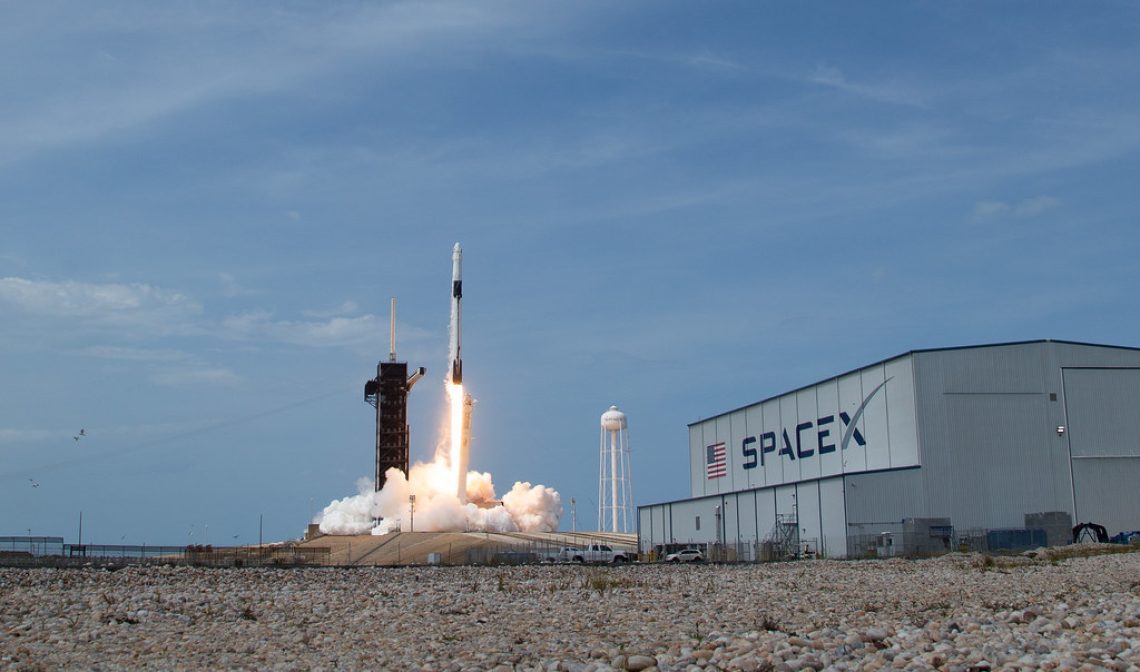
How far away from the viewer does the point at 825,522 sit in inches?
2382

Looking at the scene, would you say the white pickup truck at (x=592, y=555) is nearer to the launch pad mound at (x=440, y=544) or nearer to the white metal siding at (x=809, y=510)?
the launch pad mound at (x=440, y=544)

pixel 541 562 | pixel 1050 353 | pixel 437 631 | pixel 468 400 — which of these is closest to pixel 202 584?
pixel 437 631

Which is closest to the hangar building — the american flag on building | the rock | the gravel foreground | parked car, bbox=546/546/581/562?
parked car, bbox=546/546/581/562

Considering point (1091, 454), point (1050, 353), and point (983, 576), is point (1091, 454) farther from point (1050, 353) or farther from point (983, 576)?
point (983, 576)

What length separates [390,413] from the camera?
100750mm

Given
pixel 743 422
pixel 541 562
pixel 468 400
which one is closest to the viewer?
pixel 541 562

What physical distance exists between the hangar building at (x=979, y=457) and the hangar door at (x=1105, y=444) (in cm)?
6

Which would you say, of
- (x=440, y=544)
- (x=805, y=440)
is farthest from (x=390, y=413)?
(x=805, y=440)

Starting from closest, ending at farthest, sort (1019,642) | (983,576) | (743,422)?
(1019,642) < (983,576) < (743,422)

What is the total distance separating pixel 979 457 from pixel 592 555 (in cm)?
2022

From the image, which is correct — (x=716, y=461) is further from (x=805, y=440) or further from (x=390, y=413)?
(x=390, y=413)

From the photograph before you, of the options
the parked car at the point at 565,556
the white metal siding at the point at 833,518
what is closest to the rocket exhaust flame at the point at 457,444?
the parked car at the point at 565,556

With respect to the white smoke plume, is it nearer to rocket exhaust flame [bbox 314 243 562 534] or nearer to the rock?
rocket exhaust flame [bbox 314 243 562 534]

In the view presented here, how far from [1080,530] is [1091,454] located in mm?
4571
